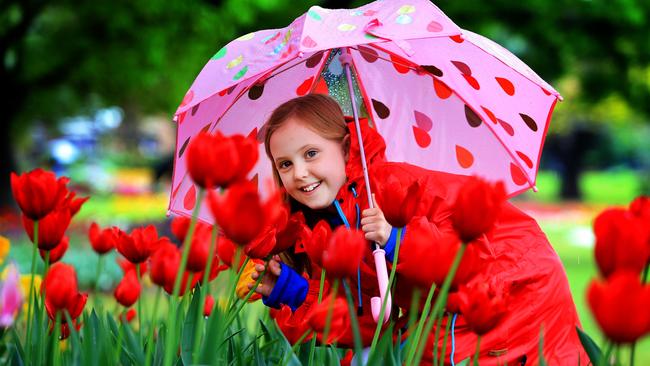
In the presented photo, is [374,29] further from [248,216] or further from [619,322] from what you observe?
[619,322]

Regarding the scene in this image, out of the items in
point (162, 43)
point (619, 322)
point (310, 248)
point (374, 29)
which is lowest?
point (162, 43)

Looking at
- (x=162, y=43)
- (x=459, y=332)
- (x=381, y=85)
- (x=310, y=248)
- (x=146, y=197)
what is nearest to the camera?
(x=310, y=248)

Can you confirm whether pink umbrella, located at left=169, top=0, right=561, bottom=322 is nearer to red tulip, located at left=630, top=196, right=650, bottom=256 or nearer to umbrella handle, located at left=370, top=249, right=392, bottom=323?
umbrella handle, located at left=370, top=249, right=392, bottom=323

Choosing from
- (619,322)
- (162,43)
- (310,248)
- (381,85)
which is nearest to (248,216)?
(619,322)

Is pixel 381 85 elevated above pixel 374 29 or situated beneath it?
situated beneath

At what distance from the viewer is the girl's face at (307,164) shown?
8.59ft

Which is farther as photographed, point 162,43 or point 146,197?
point 146,197

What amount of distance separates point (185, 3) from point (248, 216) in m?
8.83

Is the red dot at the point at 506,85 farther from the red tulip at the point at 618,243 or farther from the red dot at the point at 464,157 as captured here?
the red tulip at the point at 618,243

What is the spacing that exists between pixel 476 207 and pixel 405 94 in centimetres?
176

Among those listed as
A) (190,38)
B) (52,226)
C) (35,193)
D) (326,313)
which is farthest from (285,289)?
(190,38)

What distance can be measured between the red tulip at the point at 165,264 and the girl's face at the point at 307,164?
36.9 inches

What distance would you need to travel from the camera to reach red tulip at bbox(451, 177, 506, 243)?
1.38 meters

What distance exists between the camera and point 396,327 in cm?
261
